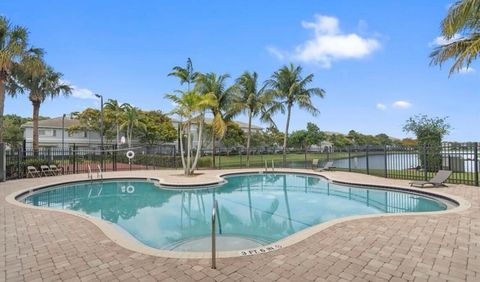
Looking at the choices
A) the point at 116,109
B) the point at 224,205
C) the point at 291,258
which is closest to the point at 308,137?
the point at 116,109

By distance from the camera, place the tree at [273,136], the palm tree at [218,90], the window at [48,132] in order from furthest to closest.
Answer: the tree at [273,136] < the window at [48,132] < the palm tree at [218,90]

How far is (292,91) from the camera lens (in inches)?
934

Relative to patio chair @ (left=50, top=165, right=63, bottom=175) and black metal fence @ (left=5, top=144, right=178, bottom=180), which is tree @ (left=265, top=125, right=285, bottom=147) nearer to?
black metal fence @ (left=5, top=144, right=178, bottom=180)

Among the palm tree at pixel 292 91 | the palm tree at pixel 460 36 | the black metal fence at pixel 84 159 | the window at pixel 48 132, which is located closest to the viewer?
the palm tree at pixel 460 36

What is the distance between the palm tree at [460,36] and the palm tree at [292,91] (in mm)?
12858

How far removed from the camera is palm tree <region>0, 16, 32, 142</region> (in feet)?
45.2

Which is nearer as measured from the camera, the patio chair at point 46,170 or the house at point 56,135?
the patio chair at point 46,170

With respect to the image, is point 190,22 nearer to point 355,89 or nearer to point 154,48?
point 154,48

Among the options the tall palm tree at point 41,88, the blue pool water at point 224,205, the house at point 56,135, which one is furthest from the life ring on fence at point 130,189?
the house at point 56,135

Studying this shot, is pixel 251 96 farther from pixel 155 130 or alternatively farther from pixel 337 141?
pixel 337 141

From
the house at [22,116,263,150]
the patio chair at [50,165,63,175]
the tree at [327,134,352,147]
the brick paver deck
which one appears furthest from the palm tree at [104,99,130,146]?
the tree at [327,134,352,147]

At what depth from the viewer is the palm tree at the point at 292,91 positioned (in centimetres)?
2386

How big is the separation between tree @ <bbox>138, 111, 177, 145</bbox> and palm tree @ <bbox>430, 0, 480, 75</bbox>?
35.3m

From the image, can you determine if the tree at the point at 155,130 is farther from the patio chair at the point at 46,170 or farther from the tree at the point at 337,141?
the tree at the point at 337,141
